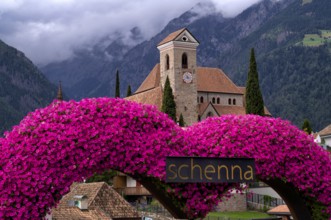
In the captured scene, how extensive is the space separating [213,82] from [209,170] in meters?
94.7

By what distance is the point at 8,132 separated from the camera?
10141 mm

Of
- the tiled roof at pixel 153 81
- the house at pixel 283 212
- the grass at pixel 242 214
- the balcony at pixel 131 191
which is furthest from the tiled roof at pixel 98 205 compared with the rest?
the tiled roof at pixel 153 81

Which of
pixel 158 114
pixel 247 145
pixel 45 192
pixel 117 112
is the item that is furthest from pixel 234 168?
pixel 45 192

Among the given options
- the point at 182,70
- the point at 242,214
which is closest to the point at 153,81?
the point at 182,70

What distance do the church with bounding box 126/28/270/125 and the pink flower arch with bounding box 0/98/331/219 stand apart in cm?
7926

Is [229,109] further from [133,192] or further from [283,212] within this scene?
[283,212]

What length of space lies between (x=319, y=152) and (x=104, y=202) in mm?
30508

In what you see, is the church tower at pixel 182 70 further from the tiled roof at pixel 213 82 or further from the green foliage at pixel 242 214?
the green foliage at pixel 242 214

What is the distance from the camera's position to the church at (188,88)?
94.2m

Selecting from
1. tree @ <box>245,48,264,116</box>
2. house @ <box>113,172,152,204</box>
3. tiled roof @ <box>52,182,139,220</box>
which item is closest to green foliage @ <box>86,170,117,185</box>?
house @ <box>113,172,152,204</box>

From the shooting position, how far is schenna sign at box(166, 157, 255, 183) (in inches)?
418

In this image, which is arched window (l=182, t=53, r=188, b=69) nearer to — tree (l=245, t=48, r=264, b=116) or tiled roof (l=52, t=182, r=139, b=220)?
tree (l=245, t=48, r=264, b=116)

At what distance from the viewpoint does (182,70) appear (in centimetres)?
9594

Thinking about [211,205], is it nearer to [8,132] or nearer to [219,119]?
[219,119]
